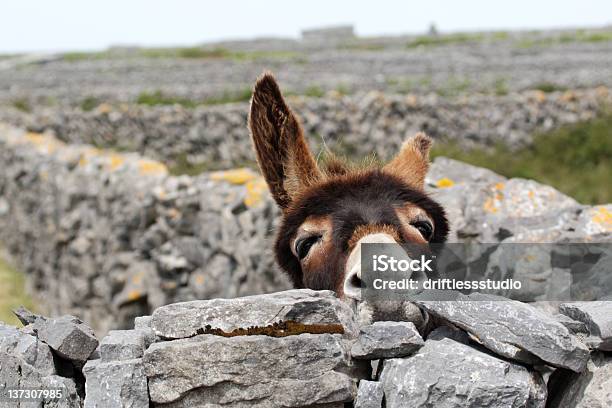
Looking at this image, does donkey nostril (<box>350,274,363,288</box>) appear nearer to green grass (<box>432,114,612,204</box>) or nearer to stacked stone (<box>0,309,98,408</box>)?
stacked stone (<box>0,309,98,408</box>)

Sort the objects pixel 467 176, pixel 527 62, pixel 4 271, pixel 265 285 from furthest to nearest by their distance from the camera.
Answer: pixel 527 62, pixel 4 271, pixel 265 285, pixel 467 176

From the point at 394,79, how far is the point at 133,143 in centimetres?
1072

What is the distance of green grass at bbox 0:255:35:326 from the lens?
13273mm

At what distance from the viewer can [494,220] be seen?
654cm

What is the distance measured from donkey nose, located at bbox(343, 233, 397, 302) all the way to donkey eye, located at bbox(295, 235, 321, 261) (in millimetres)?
500

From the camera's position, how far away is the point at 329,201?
14.5 ft

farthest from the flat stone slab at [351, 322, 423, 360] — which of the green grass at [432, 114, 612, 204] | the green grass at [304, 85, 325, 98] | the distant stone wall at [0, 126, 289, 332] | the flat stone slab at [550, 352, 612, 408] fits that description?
the green grass at [304, 85, 325, 98]

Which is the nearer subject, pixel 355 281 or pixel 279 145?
pixel 355 281

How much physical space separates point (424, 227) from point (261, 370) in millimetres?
1764

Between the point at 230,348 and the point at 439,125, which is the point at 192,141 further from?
the point at 230,348

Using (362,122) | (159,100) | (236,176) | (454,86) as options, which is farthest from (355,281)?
(159,100)

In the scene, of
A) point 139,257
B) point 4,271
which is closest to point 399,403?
point 139,257

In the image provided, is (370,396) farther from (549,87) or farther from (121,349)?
(549,87)

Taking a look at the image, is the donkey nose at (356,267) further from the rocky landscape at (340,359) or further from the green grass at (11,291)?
the green grass at (11,291)
